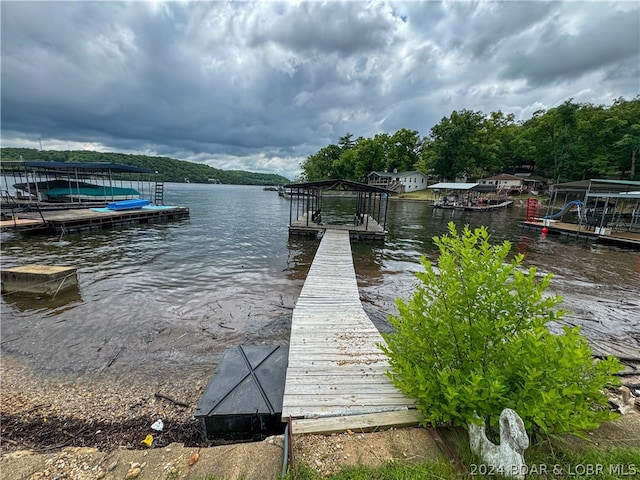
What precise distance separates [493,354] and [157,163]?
139719 millimetres

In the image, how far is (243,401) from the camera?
3254mm

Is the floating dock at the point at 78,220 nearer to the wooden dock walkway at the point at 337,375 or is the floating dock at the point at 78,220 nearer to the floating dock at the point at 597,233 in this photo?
the wooden dock walkway at the point at 337,375

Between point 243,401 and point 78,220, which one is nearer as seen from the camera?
point 243,401

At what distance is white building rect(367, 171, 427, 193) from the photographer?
5869cm

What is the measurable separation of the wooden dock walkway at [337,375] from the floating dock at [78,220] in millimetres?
17248

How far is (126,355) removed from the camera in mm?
5438

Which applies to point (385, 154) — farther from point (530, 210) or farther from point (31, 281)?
point (31, 281)

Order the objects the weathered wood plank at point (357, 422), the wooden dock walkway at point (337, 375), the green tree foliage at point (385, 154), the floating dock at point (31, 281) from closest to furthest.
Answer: the weathered wood plank at point (357, 422) < the wooden dock walkway at point (337, 375) < the floating dock at point (31, 281) < the green tree foliage at point (385, 154)

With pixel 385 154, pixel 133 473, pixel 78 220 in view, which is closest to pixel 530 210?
pixel 133 473

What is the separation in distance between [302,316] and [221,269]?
6711 mm

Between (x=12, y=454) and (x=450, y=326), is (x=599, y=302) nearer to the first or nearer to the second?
(x=450, y=326)

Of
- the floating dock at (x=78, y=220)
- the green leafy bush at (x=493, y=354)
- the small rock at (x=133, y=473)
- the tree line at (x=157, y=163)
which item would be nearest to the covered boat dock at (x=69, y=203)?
the floating dock at (x=78, y=220)

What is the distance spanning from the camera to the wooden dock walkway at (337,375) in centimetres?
299

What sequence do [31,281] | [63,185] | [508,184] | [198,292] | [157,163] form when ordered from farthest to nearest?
[157,163], [508,184], [63,185], [198,292], [31,281]
